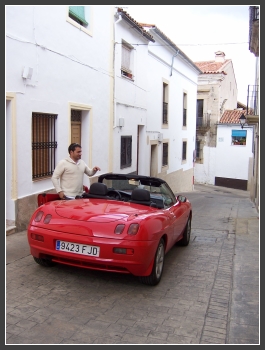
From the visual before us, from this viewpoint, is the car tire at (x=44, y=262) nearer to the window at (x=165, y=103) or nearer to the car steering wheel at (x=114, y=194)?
the car steering wheel at (x=114, y=194)

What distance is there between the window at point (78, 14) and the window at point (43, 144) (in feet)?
8.17

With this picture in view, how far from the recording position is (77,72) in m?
8.80

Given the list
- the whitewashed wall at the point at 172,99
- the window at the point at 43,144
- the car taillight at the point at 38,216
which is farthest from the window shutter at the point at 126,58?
the car taillight at the point at 38,216

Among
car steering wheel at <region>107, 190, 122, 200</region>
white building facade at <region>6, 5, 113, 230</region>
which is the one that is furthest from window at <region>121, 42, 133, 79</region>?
car steering wheel at <region>107, 190, 122, 200</region>

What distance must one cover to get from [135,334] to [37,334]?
0.82 metres

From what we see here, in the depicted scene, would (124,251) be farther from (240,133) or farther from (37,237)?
(240,133)

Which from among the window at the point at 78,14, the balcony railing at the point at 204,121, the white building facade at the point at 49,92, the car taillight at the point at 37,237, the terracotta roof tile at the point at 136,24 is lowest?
the car taillight at the point at 37,237

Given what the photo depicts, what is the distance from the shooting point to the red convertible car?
158 inches

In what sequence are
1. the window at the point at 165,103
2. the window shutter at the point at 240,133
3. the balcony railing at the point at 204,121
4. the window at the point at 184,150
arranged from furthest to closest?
the balcony railing at the point at 204,121 → the window shutter at the point at 240,133 → the window at the point at 184,150 → the window at the point at 165,103

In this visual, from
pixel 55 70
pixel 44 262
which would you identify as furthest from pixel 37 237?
pixel 55 70

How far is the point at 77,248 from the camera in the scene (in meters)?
4.11

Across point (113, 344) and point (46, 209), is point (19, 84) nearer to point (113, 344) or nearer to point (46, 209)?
point (46, 209)

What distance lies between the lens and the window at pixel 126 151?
1249cm

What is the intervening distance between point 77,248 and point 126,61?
31.5 ft
